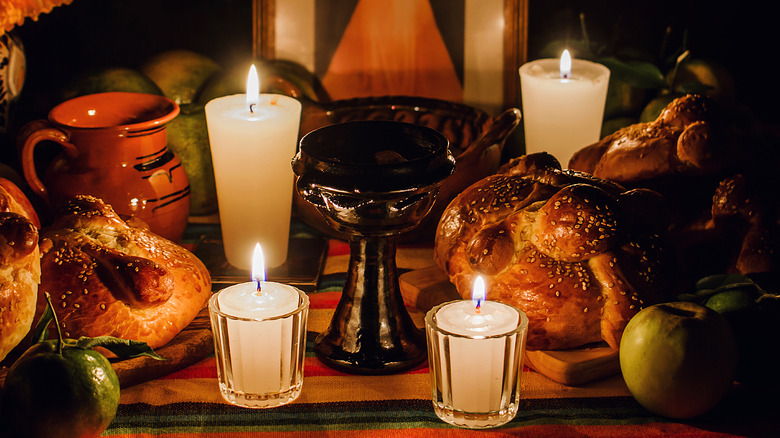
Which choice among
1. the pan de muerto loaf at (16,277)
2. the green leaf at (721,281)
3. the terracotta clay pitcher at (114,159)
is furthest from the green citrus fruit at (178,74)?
the green leaf at (721,281)

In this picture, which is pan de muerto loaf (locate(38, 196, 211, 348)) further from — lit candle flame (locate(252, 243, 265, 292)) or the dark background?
the dark background

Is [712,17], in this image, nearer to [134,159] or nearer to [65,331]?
[134,159]

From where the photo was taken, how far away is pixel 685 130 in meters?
1.37

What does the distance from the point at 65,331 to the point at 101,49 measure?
3.20 feet

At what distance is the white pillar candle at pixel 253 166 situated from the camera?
1.38 meters

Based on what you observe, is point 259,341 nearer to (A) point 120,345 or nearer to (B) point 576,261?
(A) point 120,345

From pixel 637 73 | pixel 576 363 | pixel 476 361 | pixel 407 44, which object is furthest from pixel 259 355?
pixel 637 73

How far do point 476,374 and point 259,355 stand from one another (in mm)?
258

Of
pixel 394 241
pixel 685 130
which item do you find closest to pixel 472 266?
Result: pixel 394 241

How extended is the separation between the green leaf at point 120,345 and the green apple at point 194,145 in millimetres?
649

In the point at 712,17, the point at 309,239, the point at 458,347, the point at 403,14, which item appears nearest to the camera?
the point at 458,347

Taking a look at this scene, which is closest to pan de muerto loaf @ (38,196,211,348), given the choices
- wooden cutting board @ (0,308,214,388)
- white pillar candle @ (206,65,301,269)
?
wooden cutting board @ (0,308,214,388)

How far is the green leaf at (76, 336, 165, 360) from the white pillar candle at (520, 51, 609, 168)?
883mm

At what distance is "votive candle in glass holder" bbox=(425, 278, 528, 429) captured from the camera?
1.01m
